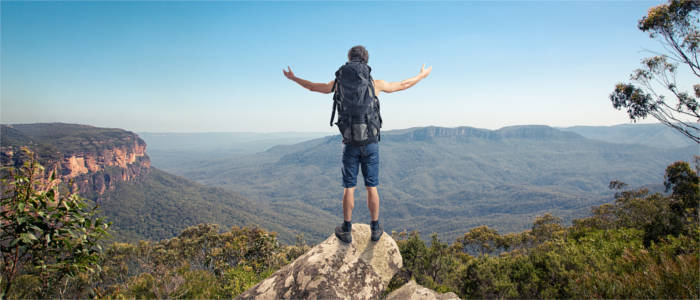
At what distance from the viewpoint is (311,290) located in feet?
16.8

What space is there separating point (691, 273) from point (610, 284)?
975 millimetres

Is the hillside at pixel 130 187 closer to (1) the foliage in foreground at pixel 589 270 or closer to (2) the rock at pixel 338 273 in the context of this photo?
(2) the rock at pixel 338 273

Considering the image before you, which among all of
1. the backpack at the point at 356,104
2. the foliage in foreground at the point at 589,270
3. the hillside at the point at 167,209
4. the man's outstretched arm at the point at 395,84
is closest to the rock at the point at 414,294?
the foliage in foreground at the point at 589,270

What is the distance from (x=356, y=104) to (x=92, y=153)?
179569 millimetres

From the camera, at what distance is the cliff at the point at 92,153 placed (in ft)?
380

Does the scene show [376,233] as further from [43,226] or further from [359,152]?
[43,226]

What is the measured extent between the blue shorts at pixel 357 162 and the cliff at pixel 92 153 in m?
140

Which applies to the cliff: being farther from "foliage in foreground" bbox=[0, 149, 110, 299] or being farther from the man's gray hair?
the man's gray hair

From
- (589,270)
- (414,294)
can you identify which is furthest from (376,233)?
(589,270)

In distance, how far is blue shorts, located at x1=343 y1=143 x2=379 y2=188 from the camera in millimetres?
5332

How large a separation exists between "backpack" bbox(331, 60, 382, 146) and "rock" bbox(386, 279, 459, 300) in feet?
9.58

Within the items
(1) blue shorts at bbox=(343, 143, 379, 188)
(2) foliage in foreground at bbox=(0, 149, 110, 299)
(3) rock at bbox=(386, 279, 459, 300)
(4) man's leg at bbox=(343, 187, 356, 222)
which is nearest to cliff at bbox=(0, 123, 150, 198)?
(2) foliage in foreground at bbox=(0, 149, 110, 299)

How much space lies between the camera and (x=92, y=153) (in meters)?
134

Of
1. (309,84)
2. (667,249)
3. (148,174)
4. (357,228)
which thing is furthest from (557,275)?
(148,174)
